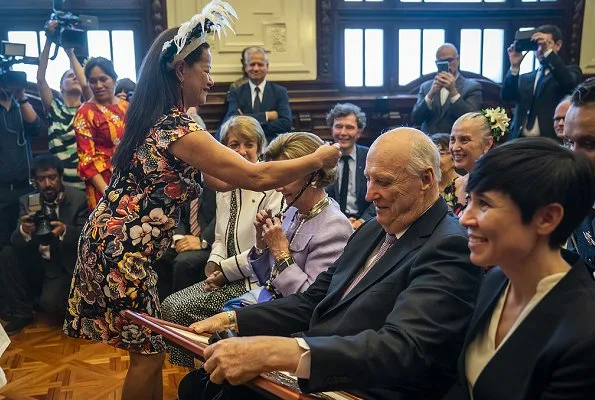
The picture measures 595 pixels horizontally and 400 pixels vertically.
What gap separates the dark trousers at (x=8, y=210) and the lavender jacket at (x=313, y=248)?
2.66 m

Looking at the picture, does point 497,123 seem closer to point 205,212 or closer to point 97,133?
point 205,212

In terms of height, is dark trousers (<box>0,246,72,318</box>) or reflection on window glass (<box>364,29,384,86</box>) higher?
reflection on window glass (<box>364,29,384,86</box>)

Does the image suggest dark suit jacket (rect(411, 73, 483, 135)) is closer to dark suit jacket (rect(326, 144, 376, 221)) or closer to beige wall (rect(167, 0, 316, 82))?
dark suit jacket (rect(326, 144, 376, 221))

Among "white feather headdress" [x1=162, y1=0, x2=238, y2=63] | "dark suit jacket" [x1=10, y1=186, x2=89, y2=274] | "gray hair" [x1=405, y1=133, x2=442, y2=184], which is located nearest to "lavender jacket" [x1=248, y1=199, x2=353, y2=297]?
"gray hair" [x1=405, y1=133, x2=442, y2=184]

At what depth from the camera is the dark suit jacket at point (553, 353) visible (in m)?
0.98

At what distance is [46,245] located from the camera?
3818mm

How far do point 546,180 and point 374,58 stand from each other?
495 centimetres

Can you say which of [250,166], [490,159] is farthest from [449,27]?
[490,159]

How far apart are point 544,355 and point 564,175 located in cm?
33

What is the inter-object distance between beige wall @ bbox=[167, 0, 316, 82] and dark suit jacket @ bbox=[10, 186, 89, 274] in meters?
1.93

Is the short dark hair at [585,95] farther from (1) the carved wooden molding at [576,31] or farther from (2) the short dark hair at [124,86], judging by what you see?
(1) the carved wooden molding at [576,31]

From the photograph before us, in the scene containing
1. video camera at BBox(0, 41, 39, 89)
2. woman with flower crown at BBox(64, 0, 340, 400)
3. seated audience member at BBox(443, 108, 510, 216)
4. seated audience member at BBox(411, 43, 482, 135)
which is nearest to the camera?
woman with flower crown at BBox(64, 0, 340, 400)

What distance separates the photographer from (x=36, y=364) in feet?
10.2

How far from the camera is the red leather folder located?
1115mm
